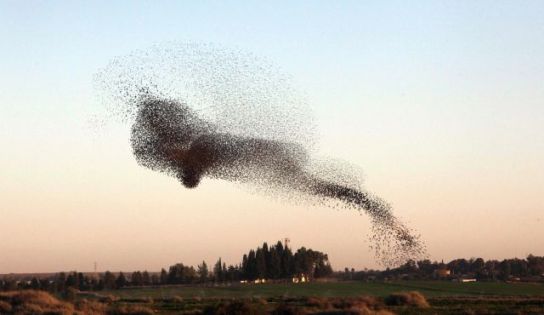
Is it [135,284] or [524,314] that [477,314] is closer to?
[524,314]

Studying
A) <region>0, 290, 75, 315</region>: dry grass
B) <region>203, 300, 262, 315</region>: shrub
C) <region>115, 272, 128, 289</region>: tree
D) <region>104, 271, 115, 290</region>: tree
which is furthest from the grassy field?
<region>115, 272, 128, 289</region>: tree

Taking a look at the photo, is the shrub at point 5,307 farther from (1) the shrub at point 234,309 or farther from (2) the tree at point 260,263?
(2) the tree at point 260,263

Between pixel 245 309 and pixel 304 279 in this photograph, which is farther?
pixel 304 279

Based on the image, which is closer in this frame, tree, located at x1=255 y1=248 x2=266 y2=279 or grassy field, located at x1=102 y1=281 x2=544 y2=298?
grassy field, located at x1=102 y1=281 x2=544 y2=298

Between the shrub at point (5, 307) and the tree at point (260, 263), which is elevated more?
the tree at point (260, 263)

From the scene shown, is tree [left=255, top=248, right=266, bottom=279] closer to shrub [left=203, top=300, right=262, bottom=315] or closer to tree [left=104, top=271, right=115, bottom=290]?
tree [left=104, top=271, right=115, bottom=290]

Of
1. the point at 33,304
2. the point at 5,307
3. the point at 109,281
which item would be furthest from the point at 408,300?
the point at 109,281

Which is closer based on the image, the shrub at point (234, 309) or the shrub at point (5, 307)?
the shrub at point (234, 309)

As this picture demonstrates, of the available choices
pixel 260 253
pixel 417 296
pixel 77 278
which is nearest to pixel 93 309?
pixel 417 296

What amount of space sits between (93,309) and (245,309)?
70.4ft

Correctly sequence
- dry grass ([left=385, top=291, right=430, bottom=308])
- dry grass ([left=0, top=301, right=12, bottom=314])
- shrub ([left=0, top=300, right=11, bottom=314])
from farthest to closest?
1. dry grass ([left=385, top=291, right=430, bottom=308])
2. shrub ([left=0, top=300, right=11, bottom=314])
3. dry grass ([left=0, top=301, right=12, bottom=314])

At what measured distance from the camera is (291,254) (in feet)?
639

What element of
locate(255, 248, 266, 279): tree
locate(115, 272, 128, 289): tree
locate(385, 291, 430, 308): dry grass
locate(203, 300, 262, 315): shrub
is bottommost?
locate(203, 300, 262, 315): shrub

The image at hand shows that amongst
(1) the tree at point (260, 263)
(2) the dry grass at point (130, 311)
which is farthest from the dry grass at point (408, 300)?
(1) the tree at point (260, 263)
